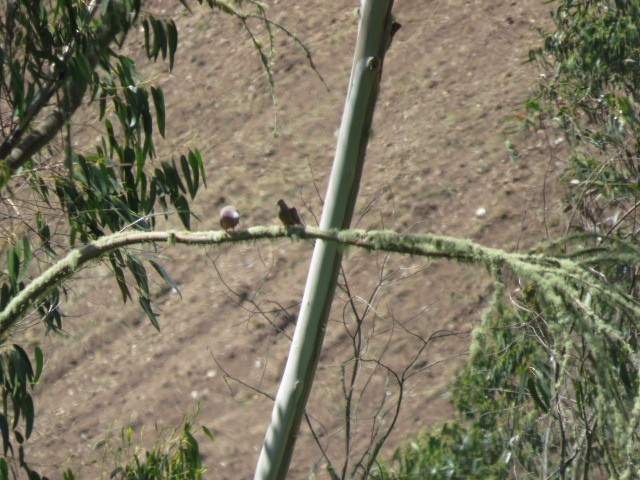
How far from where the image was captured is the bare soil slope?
7074 mm

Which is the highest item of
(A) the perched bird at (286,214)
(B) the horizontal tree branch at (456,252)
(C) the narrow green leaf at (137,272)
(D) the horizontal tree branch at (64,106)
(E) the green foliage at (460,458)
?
(D) the horizontal tree branch at (64,106)

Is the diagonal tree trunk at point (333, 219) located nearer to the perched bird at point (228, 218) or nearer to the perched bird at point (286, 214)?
the perched bird at point (286, 214)

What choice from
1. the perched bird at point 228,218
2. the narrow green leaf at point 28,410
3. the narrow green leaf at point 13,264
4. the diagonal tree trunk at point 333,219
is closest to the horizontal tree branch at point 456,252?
the perched bird at point 228,218

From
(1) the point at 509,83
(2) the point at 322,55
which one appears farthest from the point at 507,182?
(2) the point at 322,55

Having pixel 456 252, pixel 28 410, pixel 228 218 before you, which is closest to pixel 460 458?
pixel 28 410

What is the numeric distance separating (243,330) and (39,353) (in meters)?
4.08

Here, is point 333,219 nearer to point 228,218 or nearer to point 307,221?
point 228,218

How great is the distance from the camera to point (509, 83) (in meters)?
9.23

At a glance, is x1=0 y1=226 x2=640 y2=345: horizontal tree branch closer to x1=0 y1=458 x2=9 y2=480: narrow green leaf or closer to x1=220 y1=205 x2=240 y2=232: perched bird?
x1=220 y1=205 x2=240 y2=232: perched bird

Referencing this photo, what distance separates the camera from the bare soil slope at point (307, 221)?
7.07m

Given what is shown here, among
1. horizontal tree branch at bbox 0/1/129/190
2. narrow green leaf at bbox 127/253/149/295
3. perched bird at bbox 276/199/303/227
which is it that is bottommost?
perched bird at bbox 276/199/303/227

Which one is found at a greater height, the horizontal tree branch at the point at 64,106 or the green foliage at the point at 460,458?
Answer: the horizontal tree branch at the point at 64,106

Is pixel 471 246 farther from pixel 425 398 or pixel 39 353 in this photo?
pixel 425 398

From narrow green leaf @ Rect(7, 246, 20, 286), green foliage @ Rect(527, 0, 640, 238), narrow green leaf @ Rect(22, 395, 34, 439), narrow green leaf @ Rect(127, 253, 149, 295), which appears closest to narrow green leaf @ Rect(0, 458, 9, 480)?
narrow green leaf @ Rect(22, 395, 34, 439)
